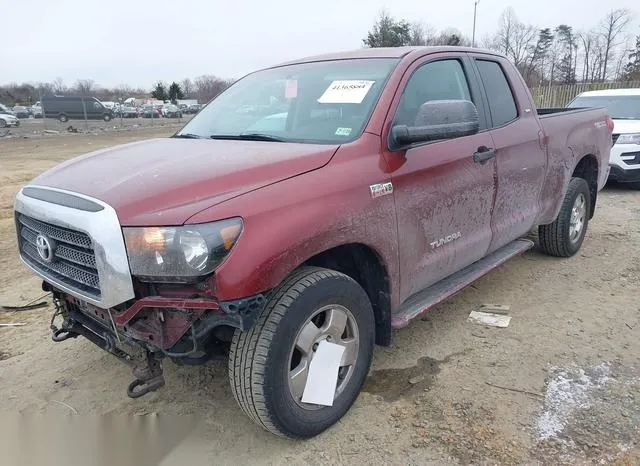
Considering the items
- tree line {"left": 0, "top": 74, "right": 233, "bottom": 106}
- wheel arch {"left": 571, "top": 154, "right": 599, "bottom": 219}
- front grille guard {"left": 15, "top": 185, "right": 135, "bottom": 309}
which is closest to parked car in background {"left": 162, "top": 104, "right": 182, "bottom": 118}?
tree line {"left": 0, "top": 74, "right": 233, "bottom": 106}

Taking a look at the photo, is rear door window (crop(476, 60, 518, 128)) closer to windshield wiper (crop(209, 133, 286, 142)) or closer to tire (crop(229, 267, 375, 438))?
windshield wiper (crop(209, 133, 286, 142))

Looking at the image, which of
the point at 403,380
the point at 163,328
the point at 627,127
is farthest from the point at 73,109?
the point at 163,328

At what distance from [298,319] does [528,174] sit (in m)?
2.55

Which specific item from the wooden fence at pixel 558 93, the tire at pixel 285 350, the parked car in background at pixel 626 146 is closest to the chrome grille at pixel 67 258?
the tire at pixel 285 350

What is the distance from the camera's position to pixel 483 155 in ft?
11.6

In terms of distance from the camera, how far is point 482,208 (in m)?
3.60

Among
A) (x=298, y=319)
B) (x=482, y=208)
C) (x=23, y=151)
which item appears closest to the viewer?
(x=298, y=319)

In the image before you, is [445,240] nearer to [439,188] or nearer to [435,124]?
[439,188]

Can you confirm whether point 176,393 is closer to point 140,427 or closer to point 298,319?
point 140,427

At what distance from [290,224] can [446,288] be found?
60.4 inches

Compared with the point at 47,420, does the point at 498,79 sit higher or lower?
higher

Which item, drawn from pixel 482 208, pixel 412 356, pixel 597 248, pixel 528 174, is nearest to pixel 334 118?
pixel 482 208

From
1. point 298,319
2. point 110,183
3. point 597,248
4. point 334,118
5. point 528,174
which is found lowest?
point 597,248

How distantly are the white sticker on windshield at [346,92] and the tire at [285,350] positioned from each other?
43.3 inches
